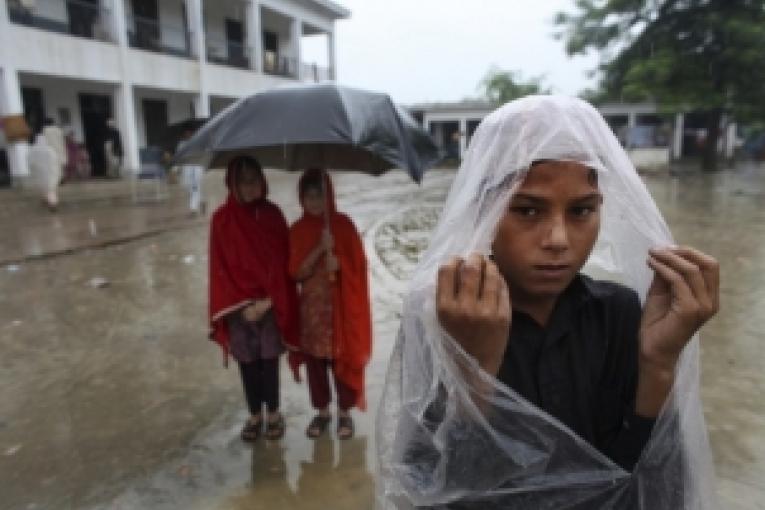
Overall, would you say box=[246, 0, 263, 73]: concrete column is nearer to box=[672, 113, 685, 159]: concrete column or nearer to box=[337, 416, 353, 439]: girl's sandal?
box=[337, 416, 353, 439]: girl's sandal

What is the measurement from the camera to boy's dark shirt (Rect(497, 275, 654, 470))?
0.99 metres

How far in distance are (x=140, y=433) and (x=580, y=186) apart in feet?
8.31

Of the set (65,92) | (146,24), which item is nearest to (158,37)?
(146,24)

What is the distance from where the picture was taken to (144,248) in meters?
6.83

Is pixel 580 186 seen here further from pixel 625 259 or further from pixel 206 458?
pixel 206 458

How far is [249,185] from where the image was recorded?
2418mm

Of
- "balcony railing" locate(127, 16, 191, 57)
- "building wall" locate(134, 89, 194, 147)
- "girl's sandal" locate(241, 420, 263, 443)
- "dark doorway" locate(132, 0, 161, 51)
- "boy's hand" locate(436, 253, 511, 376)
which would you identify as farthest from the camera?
"building wall" locate(134, 89, 194, 147)

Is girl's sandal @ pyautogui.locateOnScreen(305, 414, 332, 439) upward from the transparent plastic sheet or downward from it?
downward

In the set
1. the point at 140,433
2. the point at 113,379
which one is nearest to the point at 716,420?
the point at 140,433

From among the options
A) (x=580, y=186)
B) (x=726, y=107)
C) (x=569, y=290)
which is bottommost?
(x=569, y=290)

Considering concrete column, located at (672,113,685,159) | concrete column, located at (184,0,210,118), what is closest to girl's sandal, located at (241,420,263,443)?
concrete column, located at (184,0,210,118)

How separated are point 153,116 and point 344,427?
630 inches

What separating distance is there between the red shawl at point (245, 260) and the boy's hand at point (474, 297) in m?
1.77

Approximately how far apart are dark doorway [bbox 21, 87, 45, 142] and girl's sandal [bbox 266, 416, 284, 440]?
494 inches
